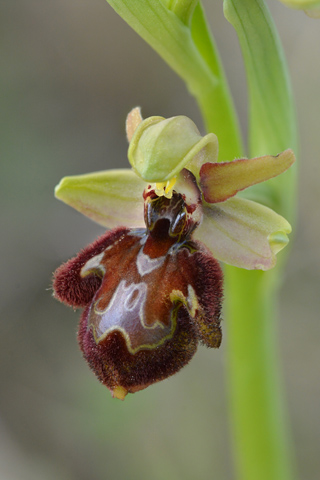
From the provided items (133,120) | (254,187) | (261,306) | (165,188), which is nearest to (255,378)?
(261,306)

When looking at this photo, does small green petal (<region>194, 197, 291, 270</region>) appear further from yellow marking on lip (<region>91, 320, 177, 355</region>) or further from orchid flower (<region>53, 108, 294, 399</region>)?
yellow marking on lip (<region>91, 320, 177, 355</region>)

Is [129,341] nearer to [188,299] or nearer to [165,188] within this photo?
[188,299]

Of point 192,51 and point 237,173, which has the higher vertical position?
point 192,51

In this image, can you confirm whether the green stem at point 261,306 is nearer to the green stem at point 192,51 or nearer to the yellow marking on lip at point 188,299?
the green stem at point 192,51

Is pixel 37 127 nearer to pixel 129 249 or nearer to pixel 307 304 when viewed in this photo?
pixel 307 304

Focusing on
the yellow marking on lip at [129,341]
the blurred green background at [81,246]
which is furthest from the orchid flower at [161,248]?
the blurred green background at [81,246]

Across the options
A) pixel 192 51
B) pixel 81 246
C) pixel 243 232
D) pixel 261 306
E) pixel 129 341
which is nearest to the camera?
pixel 129 341
